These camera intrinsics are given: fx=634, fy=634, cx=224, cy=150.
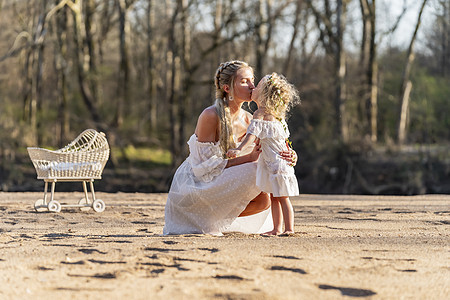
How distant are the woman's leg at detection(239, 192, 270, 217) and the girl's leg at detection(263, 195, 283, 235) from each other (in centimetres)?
26

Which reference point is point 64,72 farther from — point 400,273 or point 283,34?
point 400,273

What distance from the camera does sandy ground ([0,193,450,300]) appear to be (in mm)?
3693

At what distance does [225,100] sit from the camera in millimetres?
6047

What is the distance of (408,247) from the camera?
16.8 feet

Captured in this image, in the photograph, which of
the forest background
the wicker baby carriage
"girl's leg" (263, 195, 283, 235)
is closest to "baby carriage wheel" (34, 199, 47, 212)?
the wicker baby carriage

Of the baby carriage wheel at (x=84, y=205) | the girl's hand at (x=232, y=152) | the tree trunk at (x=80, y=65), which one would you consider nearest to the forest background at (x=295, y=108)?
the tree trunk at (x=80, y=65)

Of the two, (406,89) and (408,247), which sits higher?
(406,89)

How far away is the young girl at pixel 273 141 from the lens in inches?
215

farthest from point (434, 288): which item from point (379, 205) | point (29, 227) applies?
point (379, 205)

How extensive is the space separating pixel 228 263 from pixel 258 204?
1.78m

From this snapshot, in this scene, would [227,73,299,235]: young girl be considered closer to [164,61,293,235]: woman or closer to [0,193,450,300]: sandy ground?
[164,61,293,235]: woman

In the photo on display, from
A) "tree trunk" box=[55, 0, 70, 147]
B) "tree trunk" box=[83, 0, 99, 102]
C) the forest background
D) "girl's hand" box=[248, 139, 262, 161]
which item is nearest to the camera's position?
"girl's hand" box=[248, 139, 262, 161]

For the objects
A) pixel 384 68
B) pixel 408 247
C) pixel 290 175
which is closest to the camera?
pixel 408 247

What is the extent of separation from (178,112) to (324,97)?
5.52m
